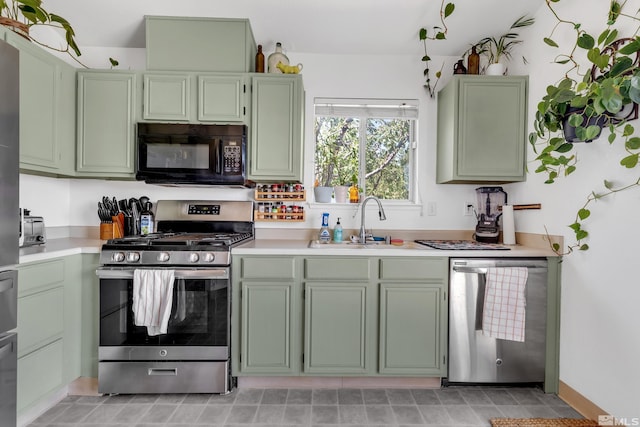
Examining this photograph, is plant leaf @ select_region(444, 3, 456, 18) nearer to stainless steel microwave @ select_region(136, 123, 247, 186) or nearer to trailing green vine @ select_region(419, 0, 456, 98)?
trailing green vine @ select_region(419, 0, 456, 98)

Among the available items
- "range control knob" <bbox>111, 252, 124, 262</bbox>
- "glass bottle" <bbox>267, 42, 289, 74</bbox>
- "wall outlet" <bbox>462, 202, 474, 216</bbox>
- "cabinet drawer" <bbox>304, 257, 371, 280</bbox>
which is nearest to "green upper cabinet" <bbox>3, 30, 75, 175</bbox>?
"range control knob" <bbox>111, 252, 124, 262</bbox>

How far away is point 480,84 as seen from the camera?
8.09 ft

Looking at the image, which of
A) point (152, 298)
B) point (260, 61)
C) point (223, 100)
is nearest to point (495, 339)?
point (152, 298)

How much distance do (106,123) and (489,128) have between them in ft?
9.09

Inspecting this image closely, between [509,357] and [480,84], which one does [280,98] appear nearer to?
[480,84]

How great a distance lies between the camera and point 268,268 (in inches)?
83.7

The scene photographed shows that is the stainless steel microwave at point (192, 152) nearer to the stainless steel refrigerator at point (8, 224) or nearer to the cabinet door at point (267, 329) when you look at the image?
the cabinet door at point (267, 329)

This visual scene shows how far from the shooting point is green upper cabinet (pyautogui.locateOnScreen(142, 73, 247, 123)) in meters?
2.38

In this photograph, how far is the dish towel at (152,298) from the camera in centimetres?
197

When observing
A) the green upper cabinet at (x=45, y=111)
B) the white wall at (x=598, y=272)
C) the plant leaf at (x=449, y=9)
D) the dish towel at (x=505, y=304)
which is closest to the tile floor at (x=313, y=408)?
the white wall at (x=598, y=272)

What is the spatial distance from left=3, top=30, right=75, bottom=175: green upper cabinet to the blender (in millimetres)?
3045

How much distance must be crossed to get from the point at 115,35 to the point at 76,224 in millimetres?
1534

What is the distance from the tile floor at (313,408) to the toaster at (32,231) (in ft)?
3.29

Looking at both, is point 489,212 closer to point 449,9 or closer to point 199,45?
point 449,9
